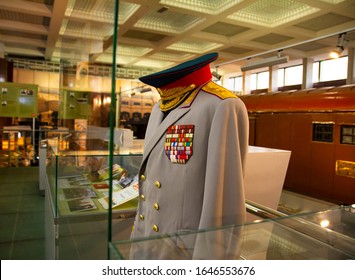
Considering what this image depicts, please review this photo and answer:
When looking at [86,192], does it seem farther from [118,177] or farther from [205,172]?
[205,172]

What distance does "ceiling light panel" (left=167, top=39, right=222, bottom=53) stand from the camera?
10.9m

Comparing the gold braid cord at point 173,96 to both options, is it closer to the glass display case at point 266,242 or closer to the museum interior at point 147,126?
the museum interior at point 147,126

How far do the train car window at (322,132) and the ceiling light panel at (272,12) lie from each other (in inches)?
110

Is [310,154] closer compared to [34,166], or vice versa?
[310,154]

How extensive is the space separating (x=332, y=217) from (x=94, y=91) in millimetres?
1134

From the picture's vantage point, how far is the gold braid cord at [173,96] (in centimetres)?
Answer: 129

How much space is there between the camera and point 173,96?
1338 millimetres

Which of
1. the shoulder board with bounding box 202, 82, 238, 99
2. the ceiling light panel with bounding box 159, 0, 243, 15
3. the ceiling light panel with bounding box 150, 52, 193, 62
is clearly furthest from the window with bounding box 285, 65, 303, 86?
the shoulder board with bounding box 202, 82, 238, 99

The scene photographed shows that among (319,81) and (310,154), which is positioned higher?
(319,81)

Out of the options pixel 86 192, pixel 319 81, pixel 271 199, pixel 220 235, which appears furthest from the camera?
pixel 319 81

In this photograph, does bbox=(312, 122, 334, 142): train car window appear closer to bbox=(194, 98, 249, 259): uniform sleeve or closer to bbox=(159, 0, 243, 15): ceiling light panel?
bbox=(159, 0, 243, 15): ceiling light panel

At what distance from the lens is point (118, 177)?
7.40 feet
